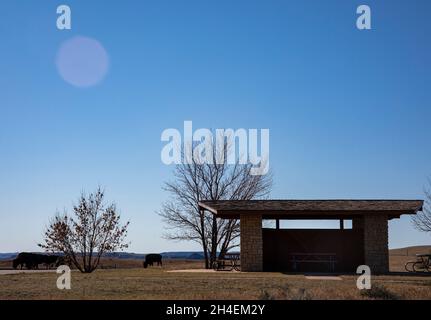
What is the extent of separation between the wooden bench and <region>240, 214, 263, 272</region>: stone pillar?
1.75m

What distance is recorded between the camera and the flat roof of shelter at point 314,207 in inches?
1065

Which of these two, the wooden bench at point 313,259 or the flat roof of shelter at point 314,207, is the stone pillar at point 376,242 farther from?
the wooden bench at point 313,259

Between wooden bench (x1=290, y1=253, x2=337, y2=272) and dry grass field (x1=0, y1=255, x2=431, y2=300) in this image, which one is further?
wooden bench (x1=290, y1=253, x2=337, y2=272)

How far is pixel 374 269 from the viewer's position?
28.2 m

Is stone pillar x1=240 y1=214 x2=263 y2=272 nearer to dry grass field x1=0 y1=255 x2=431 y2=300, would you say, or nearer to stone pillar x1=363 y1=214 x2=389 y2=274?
stone pillar x1=363 y1=214 x2=389 y2=274

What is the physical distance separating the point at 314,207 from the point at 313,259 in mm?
4411

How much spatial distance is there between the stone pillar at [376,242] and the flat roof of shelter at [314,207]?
520mm

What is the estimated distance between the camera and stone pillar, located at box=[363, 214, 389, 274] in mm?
28156

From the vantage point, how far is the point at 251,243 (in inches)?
1117

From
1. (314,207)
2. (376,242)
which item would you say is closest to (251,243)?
(314,207)

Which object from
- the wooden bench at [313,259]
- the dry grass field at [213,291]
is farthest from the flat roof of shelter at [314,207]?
the dry grass field at [213,291]

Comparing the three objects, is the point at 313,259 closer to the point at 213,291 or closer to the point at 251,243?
the point at 251,243

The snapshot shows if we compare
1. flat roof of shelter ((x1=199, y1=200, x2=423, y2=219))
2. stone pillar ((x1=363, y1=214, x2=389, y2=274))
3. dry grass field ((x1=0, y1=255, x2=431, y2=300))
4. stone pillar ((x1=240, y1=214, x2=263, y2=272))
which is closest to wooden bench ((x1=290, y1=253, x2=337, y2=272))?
stone pillar ((x1=363, y1=214, x2=389, y2=274))
